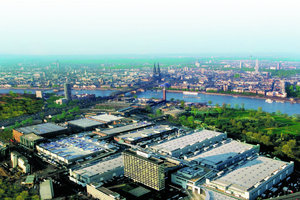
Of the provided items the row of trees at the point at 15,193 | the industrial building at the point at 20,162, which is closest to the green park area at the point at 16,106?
the industrial building at the point at 20,162

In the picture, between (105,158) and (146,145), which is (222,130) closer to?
(146,145)

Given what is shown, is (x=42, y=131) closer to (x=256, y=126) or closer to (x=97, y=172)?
(x=97, y=172)

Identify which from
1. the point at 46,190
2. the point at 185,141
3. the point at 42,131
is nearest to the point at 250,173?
the point at 185,141

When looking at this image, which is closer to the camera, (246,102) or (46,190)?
(46,190)

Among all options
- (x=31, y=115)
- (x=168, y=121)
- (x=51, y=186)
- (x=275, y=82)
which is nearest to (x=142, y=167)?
(x=51, y=186)

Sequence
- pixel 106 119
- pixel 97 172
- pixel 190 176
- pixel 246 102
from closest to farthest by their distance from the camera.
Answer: pixel 190 176, pixel 97 172, pixel 106 119, pixel 246 102

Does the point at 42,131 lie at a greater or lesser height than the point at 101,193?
greater

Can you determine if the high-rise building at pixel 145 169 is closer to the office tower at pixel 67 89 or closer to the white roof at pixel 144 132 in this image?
the white roof at pixel 144 132
